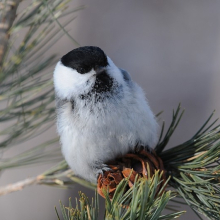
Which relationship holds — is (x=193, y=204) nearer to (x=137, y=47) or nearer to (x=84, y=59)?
(x=84, y=59)

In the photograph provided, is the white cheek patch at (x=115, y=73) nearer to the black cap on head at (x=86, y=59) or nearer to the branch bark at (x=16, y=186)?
the black cap on head at (x=86, y=59)

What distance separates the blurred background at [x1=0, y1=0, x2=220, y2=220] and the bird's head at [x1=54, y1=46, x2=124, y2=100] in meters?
0.98

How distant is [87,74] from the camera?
1031 millimetres

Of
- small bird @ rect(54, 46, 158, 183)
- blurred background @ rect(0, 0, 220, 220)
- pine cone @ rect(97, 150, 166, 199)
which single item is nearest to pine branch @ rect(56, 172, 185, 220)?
pine cone @ rect(97, 150, 166, 199)

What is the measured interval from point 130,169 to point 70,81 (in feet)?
1.16

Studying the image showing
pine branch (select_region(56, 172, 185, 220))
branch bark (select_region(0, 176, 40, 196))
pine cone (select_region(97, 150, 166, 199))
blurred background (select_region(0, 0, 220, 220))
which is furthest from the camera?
blurred background (select_region(0, 0, 220, 220))

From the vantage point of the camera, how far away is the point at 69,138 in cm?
98

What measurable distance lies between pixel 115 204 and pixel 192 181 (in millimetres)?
261

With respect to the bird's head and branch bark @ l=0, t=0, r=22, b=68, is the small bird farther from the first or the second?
branch bark @ l=0, t=0, r=22, b=68

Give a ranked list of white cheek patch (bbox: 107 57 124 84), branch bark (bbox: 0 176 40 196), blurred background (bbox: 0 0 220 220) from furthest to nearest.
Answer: blurred background (bbox: 0 0 220 220) < white cheek patch (bbox: 107 57 124 84) < branch bark (bbox: 0 176 40 196)

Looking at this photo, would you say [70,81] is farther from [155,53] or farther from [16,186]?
[155,53]

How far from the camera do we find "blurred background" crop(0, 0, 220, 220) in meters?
2.00

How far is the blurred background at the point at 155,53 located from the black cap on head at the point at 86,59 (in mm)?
1006

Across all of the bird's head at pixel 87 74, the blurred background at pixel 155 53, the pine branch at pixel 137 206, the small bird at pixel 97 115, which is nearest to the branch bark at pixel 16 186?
the small bird at pixel 97 115
